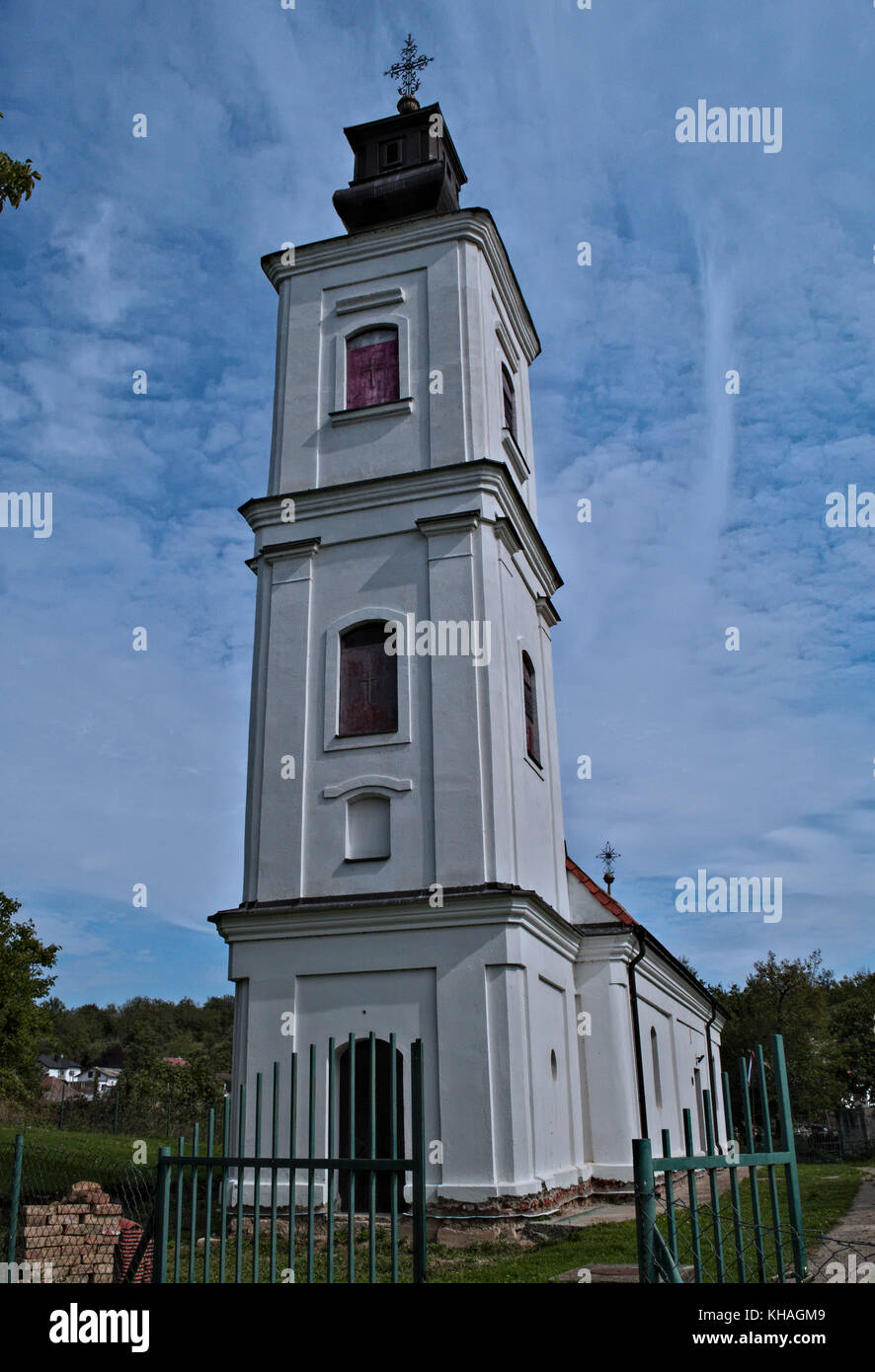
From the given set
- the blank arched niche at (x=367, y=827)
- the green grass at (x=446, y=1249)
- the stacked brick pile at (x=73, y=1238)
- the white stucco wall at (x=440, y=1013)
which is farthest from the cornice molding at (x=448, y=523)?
the stacked brick pile at (x=73, y=1238)

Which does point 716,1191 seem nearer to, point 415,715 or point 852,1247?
point 852,1247

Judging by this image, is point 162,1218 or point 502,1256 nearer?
point 162,1218

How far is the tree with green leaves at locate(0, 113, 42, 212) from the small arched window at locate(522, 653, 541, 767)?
1151 cm

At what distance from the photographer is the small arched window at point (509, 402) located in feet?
64.2

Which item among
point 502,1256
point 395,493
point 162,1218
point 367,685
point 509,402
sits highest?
point 509,402

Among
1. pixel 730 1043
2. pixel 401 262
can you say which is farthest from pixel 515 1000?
pixel 730 1043

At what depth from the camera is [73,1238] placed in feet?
34.8

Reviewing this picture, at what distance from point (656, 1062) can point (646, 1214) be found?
1708 centimetres

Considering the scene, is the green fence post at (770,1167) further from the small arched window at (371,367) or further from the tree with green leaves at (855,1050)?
the tree with green leaves at (855,1050)

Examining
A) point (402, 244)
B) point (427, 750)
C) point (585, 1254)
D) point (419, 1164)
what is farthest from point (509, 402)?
point (419, 1164)

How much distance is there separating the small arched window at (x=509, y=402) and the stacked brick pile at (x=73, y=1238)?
45.5 ft

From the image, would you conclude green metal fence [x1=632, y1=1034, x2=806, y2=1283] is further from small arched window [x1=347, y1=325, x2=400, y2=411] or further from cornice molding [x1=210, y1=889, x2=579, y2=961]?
small arched window [x1=347, y1=325, x2=400, y2=411]
